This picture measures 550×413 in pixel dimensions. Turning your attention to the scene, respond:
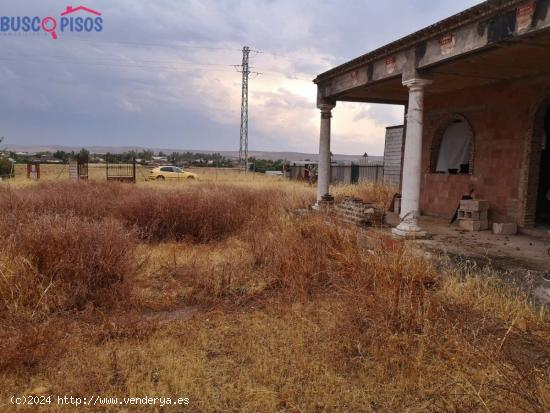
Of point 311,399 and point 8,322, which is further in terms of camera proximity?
point 8,322

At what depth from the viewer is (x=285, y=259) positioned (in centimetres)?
606

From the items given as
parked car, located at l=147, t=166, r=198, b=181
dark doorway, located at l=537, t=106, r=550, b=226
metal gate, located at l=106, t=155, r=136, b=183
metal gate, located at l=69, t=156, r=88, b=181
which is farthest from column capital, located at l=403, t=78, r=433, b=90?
parked car, located at l=147, t=166, r=198, b=181

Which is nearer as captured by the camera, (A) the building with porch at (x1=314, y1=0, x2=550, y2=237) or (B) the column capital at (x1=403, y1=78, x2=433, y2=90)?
(A) the building with porch at (x1=314, y1=0, x2=550, y2=237)

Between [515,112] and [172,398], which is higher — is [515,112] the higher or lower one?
the higher one

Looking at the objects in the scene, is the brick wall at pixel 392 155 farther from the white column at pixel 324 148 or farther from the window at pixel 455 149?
the window at pixel 455 149

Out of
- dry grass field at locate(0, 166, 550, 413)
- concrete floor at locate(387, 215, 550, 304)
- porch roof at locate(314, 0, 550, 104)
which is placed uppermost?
porch roof at locate(314, 0, 550, 104)

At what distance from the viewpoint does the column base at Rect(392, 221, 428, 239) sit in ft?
22.9

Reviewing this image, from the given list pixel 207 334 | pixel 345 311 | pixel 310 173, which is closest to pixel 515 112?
pixel 345 311

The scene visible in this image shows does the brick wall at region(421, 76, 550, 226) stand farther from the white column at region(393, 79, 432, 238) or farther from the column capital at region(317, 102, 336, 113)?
the column capital at region(317, 102, 336, 113)

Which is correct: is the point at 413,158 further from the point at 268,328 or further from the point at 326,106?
the point at 326,106

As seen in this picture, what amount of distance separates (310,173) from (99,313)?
24.7 m

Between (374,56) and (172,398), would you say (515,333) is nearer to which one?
(172,398)

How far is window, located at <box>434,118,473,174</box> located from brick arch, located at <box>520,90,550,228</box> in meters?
1.62

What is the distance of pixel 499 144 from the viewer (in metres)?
8.30
